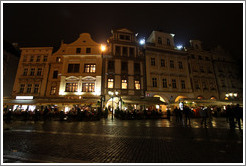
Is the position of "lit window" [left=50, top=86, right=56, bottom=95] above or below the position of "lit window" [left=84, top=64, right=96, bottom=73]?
below

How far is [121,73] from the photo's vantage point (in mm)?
23578

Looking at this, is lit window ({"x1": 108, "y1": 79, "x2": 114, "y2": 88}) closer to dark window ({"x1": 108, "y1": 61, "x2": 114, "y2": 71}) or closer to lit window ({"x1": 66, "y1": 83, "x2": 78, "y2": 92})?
dark window ({"x1": 108, "y1": 61, "x2": 114, "y2": 71})

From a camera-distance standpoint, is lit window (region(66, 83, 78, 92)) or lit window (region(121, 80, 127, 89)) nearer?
lit window (region(66, 83, 78, 92))

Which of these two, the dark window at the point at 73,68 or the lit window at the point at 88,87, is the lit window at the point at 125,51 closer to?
the lit window at the point at 88,87

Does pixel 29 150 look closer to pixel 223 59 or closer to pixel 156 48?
pixel 156 48

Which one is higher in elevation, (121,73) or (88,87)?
(121,73)

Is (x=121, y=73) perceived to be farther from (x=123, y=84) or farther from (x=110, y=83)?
(x=110, y=83)

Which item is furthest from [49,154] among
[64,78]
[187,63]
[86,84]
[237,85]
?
[237,85]

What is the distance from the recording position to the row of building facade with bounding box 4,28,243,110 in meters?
22.6

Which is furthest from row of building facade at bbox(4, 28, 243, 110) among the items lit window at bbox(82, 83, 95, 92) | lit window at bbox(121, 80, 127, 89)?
lit window at bbox(82, 83, 95, 92)

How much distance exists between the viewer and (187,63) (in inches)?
1076

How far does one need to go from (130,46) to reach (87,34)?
923cm

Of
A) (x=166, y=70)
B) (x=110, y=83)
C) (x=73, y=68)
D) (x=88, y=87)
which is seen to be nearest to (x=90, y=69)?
(x=73, y=68)

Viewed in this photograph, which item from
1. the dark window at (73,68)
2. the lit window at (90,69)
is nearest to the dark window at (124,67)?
the lit window at (90,69)
